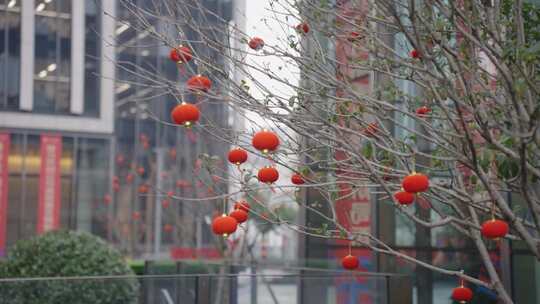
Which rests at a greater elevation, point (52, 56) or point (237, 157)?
point (52, 56)

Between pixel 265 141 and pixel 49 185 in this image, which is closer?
pixel 265 141

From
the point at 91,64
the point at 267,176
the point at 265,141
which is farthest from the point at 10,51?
the point at 265,141

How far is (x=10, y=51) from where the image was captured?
25.2 metres

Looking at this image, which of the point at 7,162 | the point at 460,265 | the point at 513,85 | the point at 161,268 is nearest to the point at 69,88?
the point at 7,162

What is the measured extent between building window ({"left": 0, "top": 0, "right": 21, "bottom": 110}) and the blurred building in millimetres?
31

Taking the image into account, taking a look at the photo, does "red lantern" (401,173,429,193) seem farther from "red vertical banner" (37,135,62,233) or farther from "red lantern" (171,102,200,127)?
"red vertical banner" (37,135,62,233)

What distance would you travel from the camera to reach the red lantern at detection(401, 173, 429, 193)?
4.27 meters

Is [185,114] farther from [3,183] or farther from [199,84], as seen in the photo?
[3,183]

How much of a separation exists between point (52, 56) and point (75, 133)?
2.58 meters

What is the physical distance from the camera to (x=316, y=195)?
42.2 ft

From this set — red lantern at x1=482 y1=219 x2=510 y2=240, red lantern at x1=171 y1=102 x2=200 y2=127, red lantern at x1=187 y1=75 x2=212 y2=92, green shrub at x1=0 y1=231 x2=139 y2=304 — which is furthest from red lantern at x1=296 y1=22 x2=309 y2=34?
green shrub at x1=0 y1=231 x2=139 y2=304

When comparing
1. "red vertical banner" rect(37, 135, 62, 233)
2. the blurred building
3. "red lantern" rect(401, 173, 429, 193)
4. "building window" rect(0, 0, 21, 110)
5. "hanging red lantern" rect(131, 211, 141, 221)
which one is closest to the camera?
"red lantern" rect(401, 173, 429, 193)

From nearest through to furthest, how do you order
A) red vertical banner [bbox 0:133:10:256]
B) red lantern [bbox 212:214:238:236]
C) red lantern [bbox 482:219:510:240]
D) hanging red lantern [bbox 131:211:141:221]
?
red lantern [bbox 482:219:510:240] < red lantern [bbox 212:214:238:236] < red vertical banner [bbox 0:133:10:256] < hanging red lantern [bbox 131:211:141:221]

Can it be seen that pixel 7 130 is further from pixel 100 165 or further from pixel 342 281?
pixel 342 281
